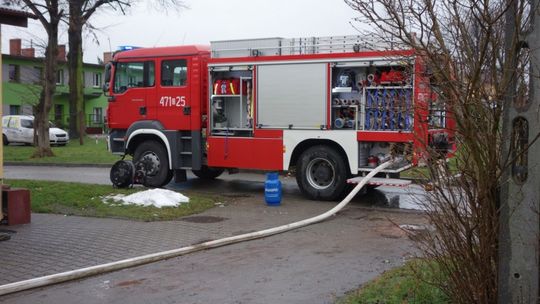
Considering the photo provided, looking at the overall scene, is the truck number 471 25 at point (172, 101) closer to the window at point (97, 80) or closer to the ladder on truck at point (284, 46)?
the ladder on truck at point (284, 46)

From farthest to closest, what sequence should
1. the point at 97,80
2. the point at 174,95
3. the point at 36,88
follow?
the point at 97,80 → the point at 36,88 → the point at 174,95

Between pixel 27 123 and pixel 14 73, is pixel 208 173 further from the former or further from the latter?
pixel 14 73

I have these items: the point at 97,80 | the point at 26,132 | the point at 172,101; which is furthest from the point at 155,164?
the point at 97,80

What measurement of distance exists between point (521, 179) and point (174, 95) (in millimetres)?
11112

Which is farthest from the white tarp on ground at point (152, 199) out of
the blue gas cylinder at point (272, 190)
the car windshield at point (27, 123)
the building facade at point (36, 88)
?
the building facade at point (36, 88)

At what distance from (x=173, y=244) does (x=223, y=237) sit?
0.85m

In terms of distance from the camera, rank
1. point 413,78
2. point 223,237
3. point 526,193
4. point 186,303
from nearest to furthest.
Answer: point 526,193, point 413,78, point 186,303, point 223,237

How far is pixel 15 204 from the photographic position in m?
9.73

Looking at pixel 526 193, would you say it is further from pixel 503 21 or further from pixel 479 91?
pixel 503 21

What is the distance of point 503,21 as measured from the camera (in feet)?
12.8

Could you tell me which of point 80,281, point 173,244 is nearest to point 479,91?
point 80,281

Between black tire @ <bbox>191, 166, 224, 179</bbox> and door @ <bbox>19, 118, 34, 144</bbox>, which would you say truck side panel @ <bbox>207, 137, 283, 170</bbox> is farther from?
door @ <bbox>19, 118, 34, 144</bbox>

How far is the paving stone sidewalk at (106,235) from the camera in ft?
24.1

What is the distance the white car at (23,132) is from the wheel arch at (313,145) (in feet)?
83.0
